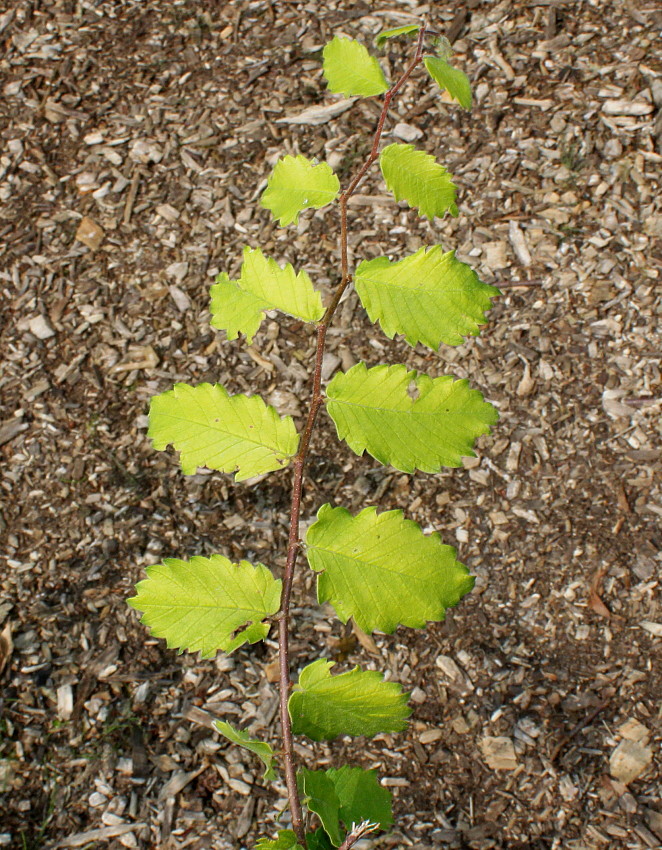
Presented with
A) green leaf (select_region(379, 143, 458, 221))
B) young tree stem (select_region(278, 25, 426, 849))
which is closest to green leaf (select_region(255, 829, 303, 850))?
young tree stem (select_region(278, 25, 426, 849))

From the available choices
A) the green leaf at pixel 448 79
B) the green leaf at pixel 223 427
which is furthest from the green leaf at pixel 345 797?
the green leaf at pixel 448 79

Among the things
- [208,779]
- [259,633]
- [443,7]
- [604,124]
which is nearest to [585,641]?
[208,779]

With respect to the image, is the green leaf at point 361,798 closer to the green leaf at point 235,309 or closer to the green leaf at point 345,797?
the green leaf at point 345,797

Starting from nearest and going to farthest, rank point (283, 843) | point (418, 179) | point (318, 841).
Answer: point (283, 843) < point (318, 841) < point (418, 179)

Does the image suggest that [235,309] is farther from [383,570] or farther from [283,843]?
[283,843]

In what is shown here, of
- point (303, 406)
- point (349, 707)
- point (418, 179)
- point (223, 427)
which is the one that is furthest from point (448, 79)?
point (303, 406)
